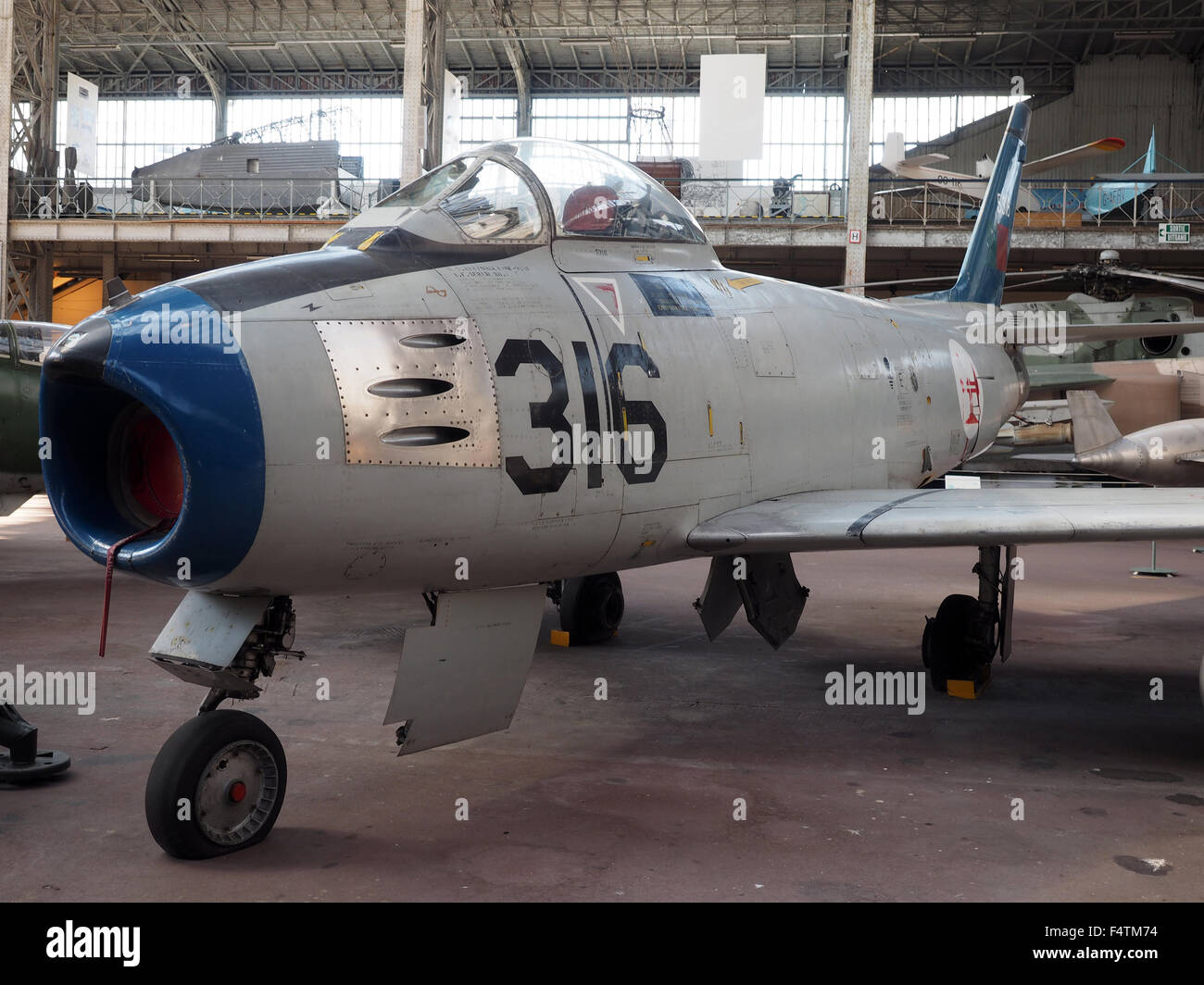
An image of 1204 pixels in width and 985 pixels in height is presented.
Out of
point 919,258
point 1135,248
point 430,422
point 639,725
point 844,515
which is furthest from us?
point 919,258

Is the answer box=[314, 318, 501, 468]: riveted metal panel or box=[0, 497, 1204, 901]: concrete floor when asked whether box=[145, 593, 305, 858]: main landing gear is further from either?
box=[314, 318, 501, 468]: riveted metal panel

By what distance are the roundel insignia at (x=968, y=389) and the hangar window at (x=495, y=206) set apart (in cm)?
476

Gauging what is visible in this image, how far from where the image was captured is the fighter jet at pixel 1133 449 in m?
17.0

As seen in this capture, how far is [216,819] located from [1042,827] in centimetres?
361

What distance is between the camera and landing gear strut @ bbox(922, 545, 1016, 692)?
24.7ft

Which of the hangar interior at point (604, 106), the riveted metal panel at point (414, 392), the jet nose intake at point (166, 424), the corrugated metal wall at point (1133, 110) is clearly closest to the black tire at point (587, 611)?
the riveted metal panel at point (414, 392)

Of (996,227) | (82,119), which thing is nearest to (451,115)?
(82,119)

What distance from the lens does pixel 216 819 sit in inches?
169

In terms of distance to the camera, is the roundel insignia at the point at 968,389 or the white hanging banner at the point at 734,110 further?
the white hanging banner at the point at 734,110

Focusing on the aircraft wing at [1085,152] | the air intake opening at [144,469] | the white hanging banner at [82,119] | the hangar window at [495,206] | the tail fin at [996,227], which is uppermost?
the white hanging banner at [82,119]

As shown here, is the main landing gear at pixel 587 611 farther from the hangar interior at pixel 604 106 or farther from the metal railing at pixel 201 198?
the metal railing at pixel 201 198

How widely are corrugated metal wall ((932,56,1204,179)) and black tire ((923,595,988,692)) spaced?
32662 mm

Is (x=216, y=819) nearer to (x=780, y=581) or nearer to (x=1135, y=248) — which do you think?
(x=780, y=581)
